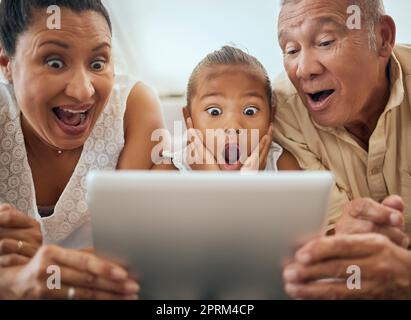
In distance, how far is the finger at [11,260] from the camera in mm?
1002

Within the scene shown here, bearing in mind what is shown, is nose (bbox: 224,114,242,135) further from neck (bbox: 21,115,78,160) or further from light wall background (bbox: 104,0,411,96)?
neck (bbox: 21,115,78,160)

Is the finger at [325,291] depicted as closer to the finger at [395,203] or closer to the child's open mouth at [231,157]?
the finger at [395,203]

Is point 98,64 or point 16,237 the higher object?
point 98,64

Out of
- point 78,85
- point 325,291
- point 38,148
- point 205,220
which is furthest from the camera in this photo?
point 38,148

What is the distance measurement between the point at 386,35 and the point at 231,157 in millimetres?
446

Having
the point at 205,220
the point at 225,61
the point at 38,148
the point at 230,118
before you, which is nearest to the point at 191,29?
the point at 225,61

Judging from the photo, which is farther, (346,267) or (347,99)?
(347,99)

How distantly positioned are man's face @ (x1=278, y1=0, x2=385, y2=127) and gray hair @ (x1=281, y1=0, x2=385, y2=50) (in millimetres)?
13

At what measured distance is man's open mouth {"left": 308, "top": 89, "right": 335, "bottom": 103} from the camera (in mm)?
1216

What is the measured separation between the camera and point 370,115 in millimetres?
1277

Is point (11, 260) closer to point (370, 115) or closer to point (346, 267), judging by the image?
point (346, 267)

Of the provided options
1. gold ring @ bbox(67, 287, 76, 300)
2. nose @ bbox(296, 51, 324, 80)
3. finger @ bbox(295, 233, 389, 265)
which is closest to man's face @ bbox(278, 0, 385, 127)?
nose @ bbox(296, 51, 324, 80)

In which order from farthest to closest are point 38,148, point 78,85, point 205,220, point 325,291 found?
point 38,148
point 78,85
point 325,291
point 205,220

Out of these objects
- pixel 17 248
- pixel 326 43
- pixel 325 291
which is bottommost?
pixel 325 291
